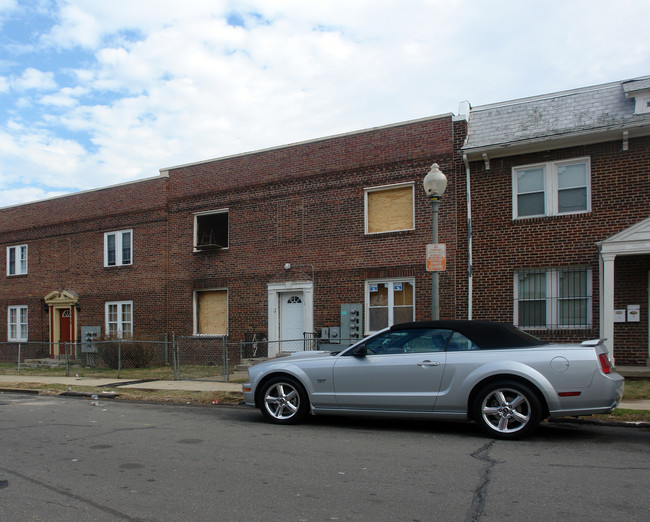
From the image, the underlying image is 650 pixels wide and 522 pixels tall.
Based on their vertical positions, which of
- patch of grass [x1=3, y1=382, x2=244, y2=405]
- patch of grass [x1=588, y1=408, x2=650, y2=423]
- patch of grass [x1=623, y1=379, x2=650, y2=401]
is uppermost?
patch of grass [x1=588, y1=408, x2=650, y2=423]

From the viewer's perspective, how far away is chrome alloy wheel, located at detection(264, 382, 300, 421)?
8.77 m

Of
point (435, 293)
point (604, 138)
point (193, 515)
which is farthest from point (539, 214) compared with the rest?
point (193, 515)

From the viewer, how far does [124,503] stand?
5.03m

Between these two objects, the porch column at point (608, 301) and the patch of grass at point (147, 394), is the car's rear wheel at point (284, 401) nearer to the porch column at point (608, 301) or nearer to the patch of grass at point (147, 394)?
the patch of grass at point (147, 394)

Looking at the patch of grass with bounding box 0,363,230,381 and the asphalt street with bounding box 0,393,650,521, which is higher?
the asphalt street with bounding box 0,393,650,521

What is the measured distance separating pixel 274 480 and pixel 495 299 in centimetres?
1024

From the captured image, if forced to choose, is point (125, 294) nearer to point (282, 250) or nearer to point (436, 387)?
point (282, 250)

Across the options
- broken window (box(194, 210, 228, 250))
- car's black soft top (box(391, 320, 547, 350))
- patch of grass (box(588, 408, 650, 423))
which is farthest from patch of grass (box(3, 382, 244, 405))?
broken window (box(194, 210, 228, 250))

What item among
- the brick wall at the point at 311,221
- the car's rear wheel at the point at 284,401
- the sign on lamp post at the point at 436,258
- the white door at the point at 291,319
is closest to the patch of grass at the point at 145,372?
the brick wall at the point at 311,221

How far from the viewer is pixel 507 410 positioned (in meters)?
7.45

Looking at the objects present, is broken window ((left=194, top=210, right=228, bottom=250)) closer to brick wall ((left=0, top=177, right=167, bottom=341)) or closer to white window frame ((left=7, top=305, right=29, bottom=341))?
brick wall ((left=0, top=177, right=167, bottom=341))

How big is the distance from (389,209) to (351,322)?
323cm

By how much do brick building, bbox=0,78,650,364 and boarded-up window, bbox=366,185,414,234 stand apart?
0.13 feet

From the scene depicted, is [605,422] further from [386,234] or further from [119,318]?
[119,318]
